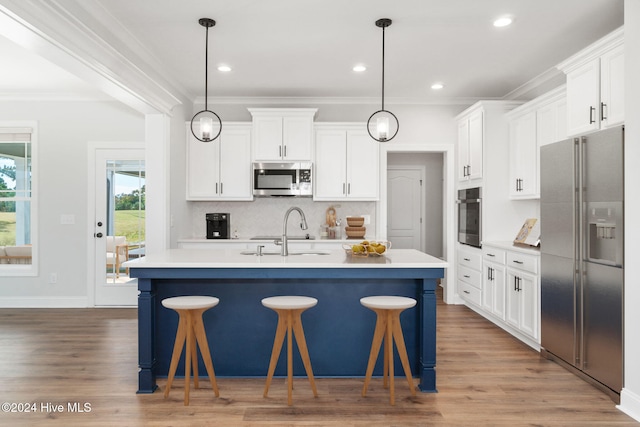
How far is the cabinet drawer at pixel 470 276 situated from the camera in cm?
503

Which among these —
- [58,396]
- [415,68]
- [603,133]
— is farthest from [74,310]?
[603,133]

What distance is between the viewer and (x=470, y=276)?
5.29 m

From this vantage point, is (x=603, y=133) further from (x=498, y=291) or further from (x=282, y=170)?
(x=282, y=170)

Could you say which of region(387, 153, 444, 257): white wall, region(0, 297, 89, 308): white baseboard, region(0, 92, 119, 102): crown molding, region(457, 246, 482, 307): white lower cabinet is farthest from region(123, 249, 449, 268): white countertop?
region(387, 153, 444, 257): white wall

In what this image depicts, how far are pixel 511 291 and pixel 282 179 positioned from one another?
9.18ft

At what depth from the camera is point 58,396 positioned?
9.55ft

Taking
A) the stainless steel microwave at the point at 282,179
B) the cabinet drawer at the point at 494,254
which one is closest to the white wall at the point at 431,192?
the stainless steel microwave at the point at 282,179

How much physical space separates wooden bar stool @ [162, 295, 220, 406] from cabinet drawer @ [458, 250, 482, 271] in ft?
10.6

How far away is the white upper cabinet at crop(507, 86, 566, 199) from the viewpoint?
13.3 ft

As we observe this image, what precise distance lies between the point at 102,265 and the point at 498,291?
458 centimetres

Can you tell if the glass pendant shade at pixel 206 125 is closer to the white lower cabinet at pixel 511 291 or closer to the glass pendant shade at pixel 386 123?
the glass pendant shade at pixel 386 123

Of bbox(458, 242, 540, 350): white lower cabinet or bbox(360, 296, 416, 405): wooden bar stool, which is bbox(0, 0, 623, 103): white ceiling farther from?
bbox(360, 296, 416, 405): wooden bar stool

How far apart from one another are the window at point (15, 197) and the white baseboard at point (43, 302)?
0.38m

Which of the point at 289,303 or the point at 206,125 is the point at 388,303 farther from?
the point at 206,125
